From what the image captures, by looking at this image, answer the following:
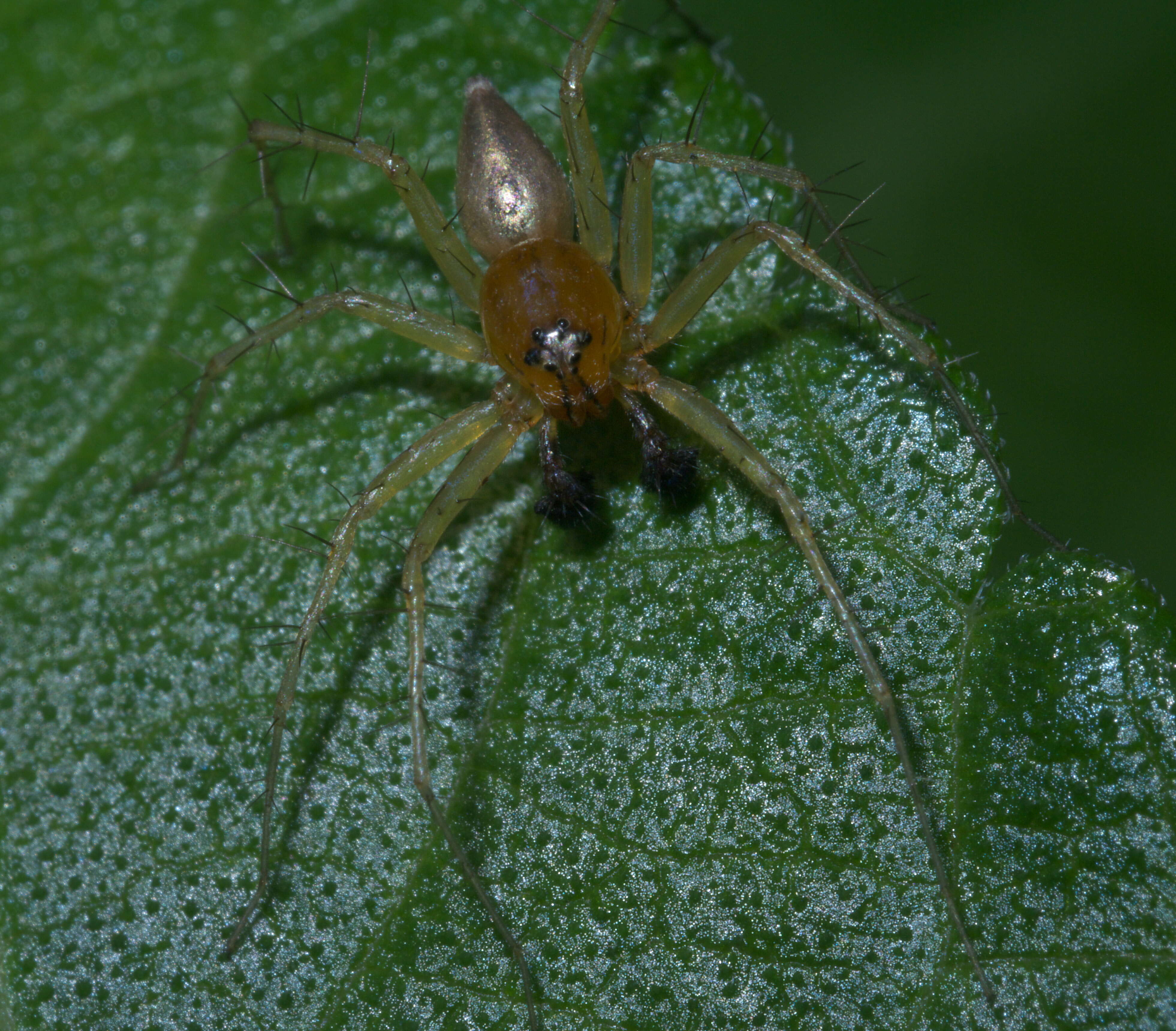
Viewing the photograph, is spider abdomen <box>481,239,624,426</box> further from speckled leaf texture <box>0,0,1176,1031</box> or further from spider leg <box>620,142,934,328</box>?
speckled leaf texture <box>0,0,1176,1031</box>

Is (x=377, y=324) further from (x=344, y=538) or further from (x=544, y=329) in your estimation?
(x=344, y=538)

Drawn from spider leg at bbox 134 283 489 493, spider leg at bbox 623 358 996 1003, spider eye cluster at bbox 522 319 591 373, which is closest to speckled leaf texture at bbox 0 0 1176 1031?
spider leg at bbox 623 358 996 1003

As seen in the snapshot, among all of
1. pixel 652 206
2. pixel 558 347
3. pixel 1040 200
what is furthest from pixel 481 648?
pixel 1040 200

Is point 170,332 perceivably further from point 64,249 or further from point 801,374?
point 801,374

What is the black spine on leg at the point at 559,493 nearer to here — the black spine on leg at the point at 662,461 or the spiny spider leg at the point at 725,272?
the black spine on leg at the point at 662,461

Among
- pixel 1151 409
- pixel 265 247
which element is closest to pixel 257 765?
pixel 265 247

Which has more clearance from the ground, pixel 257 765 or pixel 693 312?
pixel 693 312

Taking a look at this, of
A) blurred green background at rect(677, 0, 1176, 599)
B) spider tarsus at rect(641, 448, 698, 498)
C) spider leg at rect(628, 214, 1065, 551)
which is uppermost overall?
blurred green background at rect(677, 0, 1176, 599)
